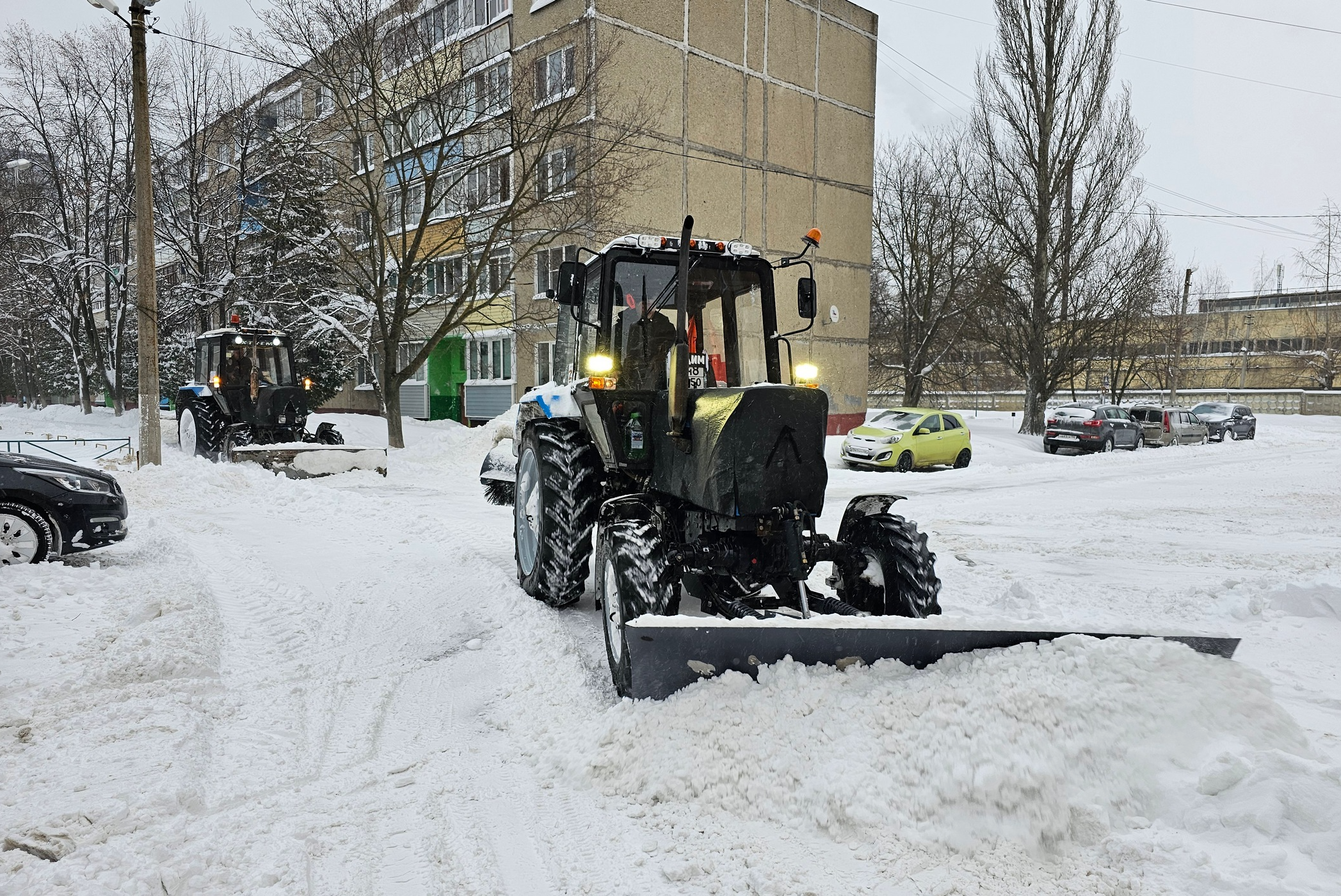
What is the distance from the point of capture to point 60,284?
29359 millimetres

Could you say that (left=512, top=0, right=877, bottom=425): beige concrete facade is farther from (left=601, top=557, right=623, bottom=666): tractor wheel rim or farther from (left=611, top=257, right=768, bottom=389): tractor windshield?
(left=601, top=557, right=623, bottom=666): tractor wheel rim

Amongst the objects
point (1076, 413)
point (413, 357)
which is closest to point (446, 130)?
point (413, 357)

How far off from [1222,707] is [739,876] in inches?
73.8

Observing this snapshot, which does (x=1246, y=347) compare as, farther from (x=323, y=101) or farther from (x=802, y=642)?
(x=802, y=642)

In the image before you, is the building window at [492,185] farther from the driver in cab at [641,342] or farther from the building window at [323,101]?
the driver in cab at [641,342]

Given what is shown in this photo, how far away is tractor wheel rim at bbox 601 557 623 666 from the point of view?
3.83m

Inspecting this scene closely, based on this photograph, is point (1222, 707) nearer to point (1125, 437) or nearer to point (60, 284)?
point (1125, 437)

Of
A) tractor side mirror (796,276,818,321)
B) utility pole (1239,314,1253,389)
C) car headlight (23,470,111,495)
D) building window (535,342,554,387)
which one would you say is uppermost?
utility pole (1239,314,1253,389)

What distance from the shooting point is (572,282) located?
205 inches

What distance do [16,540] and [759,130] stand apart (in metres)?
23.1

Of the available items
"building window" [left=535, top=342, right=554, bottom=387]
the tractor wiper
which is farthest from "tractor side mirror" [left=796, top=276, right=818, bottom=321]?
"building window" [left=535, top=342, right=554, bottom=387]

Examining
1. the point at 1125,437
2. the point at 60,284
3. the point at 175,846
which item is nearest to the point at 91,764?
the point at 175,846

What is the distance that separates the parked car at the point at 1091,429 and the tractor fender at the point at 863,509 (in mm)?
21694

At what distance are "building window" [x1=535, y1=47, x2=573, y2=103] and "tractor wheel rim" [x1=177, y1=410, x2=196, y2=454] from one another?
30.5ft
